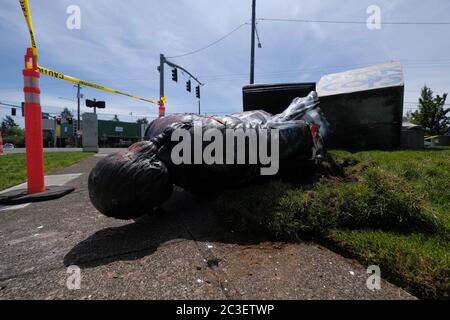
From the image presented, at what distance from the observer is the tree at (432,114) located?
20891 millimetres

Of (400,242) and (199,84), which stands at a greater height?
(199,84)

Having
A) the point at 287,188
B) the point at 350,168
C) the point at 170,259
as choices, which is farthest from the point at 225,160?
the point at 350,168

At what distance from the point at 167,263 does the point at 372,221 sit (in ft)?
5.63

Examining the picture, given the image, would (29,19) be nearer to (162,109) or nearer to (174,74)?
(162,109)

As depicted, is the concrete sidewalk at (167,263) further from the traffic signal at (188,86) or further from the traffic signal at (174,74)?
the traffic signal at (188,86)

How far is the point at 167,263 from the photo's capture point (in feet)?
5.69

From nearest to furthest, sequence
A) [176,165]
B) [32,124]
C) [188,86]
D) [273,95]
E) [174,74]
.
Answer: [176,165] < [32,124] < [273,95] < [174,74] < [188,86]

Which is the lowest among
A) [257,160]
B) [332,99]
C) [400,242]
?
[400,242]

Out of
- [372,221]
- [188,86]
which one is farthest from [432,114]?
[372,221]

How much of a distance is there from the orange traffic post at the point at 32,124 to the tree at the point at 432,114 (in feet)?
83.4

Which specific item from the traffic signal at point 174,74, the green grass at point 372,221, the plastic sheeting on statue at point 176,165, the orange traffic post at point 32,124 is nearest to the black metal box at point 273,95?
the plastic sheeting on statue at point 176,165

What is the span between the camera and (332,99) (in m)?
6.12
